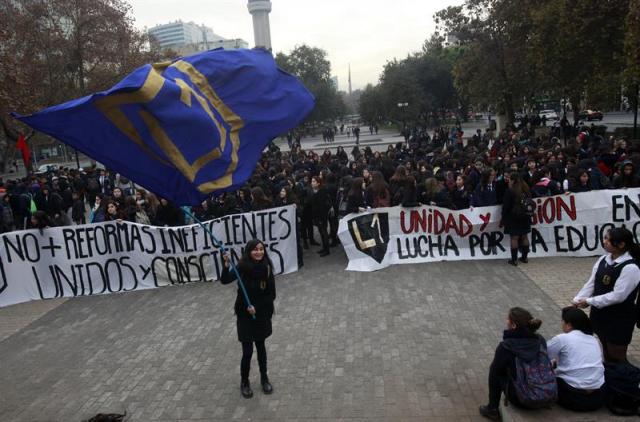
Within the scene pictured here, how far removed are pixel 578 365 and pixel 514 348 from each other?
0.55m

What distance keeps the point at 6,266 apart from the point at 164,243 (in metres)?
2.84

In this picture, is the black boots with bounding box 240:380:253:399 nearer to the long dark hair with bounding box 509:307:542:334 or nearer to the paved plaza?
the paved plaza

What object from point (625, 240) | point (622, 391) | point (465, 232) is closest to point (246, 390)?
point (622, 391)

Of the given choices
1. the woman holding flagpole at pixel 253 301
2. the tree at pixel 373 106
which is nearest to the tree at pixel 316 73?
the tree at pixel 373 106

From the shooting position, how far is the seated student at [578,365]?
14.1 ft

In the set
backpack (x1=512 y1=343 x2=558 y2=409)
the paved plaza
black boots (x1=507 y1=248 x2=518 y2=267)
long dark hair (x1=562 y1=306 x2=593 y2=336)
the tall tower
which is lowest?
the paved plaza

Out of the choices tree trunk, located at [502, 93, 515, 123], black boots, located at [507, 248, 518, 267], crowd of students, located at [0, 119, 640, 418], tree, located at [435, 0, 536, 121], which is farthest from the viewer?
→ tree trunk, located at [502, 93, 515, 123]

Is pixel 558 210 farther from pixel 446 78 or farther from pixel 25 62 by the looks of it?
pixel 446 78

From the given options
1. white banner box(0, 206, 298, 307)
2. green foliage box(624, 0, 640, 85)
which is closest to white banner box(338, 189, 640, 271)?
white banner box(0, 206, 298, 307)

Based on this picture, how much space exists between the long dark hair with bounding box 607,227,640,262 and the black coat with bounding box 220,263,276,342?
3374 millimetres

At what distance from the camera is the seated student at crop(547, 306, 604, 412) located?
4.31 meters

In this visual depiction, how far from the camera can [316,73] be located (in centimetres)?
6681

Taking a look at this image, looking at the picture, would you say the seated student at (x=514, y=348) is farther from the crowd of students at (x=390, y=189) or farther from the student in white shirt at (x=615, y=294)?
the crowd of students at (x=390, y=189)

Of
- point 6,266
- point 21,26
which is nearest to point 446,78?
point 21,26
